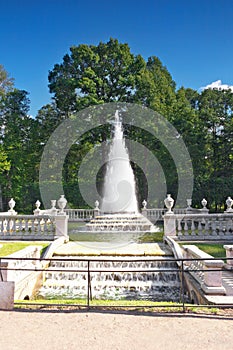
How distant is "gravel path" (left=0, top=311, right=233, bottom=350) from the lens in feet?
13.6

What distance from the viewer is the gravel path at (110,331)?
4137mm

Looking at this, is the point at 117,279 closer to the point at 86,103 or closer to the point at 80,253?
the point at 80,253

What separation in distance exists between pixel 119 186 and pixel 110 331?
2130 cm

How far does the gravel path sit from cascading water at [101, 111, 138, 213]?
61.3 ft

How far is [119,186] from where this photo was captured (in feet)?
84.7

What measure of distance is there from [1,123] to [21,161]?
4760mm

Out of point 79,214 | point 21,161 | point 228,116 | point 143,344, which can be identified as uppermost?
point 228,116

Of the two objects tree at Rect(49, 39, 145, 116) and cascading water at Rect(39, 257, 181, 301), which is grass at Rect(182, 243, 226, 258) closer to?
cascading water at Rect(39, 257, 181, 301)

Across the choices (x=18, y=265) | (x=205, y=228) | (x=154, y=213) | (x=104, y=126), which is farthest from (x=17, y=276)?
(x=104, y=126)

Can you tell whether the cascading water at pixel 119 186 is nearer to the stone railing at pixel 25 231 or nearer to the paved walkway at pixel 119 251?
the stone railing at pixel 25 231

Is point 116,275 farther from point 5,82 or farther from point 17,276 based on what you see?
point 5,82

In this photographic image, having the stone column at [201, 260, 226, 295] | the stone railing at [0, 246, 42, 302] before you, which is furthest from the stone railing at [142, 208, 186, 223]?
the stone column at [201, 260, 226, 295]

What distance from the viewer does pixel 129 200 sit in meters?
24.9

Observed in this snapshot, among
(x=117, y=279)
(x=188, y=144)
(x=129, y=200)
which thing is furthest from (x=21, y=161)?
(x=117, y=279)
